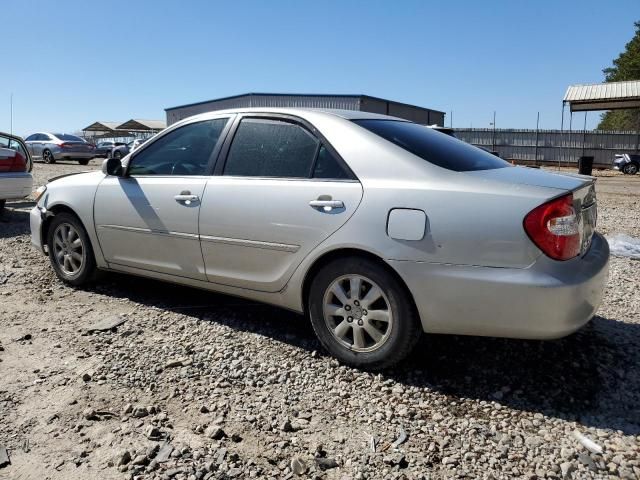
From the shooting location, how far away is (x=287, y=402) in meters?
2.97

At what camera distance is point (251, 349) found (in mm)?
3621

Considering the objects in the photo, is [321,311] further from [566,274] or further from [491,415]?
[566,274]

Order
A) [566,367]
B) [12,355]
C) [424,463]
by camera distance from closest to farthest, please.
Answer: [424,463]
[566,367]
[12,355]

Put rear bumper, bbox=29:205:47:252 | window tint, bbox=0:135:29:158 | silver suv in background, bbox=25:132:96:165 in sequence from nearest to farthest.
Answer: rear bumper, bbox=29:205:47:252 → window tint, bbox=0:135:29:158 → silver suv in background, bbox=25:132:96:165

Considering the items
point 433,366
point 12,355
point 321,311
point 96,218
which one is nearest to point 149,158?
point 96,218

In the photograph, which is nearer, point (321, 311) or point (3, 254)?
point (321, 311)

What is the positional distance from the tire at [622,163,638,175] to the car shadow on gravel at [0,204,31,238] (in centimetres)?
2392

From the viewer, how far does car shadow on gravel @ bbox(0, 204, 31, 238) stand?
7.68 meters

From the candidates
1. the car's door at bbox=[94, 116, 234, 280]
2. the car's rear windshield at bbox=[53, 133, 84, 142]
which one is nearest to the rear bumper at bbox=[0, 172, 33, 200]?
the car's door at bbox=[94, 116, 234, 280]

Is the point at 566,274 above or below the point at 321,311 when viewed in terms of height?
above

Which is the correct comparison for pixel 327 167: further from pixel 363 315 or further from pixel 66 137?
pixel 66 137

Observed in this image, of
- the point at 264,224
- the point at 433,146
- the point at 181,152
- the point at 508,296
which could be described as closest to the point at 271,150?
the point at 264,224

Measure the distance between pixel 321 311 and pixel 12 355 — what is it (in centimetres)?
201

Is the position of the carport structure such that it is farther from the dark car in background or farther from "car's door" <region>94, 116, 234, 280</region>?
"car's door" <region>94, 116, 234, 280</region>
